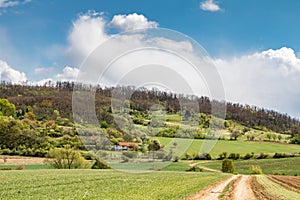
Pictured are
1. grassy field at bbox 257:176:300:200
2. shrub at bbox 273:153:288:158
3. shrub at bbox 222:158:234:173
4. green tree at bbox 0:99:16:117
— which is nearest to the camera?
grassy field at bbox 257:176:300:200

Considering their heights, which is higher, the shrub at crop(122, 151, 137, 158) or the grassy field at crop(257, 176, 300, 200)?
the shrub at crop(122, 151, 137, 158)

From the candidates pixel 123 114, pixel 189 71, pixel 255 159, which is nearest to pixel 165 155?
pixel 123 114

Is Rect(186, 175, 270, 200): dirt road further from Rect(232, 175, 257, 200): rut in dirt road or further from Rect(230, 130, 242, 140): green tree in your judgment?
Rect(230, 130, 242, 140): green tree

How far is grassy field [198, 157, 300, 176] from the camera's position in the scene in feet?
364

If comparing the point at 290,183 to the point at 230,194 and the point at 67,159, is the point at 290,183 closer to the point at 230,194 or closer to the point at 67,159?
the point at 230,194

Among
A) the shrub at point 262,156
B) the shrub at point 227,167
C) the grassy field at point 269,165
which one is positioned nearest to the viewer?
the shrub at point 227,167

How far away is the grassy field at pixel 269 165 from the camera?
11106cm

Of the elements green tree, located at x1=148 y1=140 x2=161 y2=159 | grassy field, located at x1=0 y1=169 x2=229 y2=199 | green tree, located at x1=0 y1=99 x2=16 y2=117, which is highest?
green tree, located at x1=0 y1=99 x2=16 y2=117

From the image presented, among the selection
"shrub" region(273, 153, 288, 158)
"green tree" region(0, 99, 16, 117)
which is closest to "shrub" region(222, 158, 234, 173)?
"shrub" region(273, 153, 288, 158)

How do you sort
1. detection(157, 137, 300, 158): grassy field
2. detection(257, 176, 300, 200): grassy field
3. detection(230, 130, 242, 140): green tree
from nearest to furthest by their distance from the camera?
1. detection(257, 176, 300, 200): grassy field
2. detection(157, 137, 300, 158): grassy field
3. detection(230, 130, 242, 140): green tree

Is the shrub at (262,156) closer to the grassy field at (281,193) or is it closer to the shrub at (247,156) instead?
the shrub at (247,156)

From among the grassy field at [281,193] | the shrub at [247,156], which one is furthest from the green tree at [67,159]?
the shrub at [247,156]

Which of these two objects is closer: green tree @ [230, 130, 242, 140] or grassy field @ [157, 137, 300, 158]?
grassy field @ [157, 137, 300, 158]

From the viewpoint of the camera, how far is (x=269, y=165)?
12156 cm
